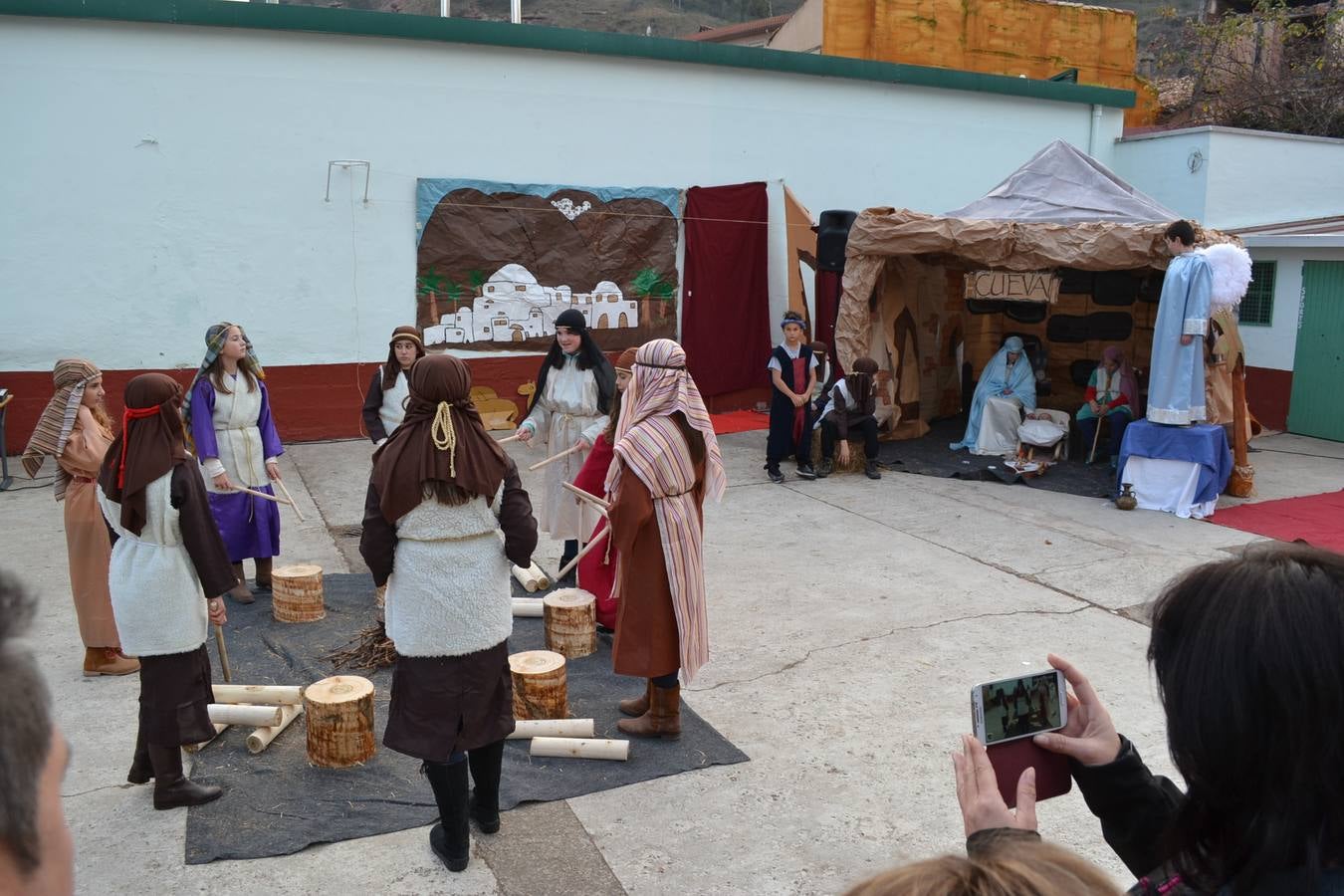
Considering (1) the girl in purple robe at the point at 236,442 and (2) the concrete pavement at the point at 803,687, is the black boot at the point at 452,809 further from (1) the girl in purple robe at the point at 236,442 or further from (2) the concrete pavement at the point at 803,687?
(1) the girl in purple robe at the point at 236,442

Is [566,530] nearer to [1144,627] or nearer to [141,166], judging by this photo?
[1144,627]

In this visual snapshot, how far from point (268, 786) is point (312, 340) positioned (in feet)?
25.3

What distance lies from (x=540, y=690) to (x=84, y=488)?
2594 millimetres

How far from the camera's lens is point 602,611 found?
19.1 ft

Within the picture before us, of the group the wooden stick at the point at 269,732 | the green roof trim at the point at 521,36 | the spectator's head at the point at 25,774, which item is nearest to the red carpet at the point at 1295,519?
the wooden stick at the point at 269,732

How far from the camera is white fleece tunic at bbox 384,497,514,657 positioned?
11.8 ft

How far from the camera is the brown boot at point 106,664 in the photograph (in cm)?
525

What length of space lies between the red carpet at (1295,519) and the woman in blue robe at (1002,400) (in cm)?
248

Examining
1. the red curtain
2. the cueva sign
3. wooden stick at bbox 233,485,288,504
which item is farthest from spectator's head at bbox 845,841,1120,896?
the red curtain

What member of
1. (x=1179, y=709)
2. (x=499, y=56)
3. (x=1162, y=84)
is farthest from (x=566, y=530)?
(x=1162, y=84)

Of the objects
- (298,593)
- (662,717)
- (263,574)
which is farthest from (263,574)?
(662,717)

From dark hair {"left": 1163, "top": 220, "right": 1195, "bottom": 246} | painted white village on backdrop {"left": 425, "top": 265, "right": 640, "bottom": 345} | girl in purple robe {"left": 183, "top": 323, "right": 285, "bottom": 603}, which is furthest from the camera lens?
painted white village on backdrop {"left": 425, "top": 265, "right": 640, "bottom": 345}

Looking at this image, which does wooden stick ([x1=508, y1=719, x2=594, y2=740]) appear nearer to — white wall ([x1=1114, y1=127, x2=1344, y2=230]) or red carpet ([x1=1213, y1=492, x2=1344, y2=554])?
red carpet ([x1=1213, y1=492, x2=1344, y2=554])

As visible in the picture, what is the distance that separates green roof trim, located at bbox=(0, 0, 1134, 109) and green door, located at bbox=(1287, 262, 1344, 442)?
4733 mm
